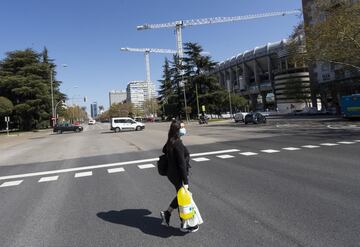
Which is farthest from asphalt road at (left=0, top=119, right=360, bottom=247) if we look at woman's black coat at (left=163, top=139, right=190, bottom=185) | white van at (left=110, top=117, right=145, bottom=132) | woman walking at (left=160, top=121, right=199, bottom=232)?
white van at (left=110, top=117, right=145, bottom=132)

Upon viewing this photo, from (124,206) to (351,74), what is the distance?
249 feet

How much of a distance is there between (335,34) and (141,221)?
99.3 ft

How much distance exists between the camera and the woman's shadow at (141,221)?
5754 millimetres

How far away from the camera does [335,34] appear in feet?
107

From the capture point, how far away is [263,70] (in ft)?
499

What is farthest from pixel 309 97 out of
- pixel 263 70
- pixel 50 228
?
pixel 50 228

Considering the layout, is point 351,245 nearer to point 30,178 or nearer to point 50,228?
point 50,228

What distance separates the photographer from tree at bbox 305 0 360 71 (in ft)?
105

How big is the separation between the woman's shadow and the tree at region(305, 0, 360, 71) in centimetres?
2902

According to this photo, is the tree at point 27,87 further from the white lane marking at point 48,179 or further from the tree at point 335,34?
the white lane marking at point 48,179

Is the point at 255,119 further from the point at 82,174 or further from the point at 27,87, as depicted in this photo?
the point at 27,87

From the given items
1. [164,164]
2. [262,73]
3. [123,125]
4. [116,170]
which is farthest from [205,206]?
[262,73]

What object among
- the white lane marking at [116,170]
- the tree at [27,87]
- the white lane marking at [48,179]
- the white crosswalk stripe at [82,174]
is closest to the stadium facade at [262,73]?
the tree at [27,87]

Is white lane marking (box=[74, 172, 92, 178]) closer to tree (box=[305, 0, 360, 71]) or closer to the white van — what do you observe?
tree (box=[305, 0, 360, 71])
